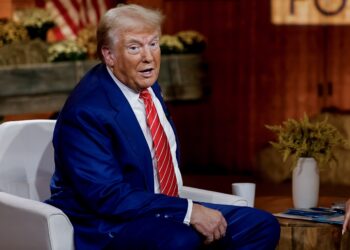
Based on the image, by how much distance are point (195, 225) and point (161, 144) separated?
331 mm

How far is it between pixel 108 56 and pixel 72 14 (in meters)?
5.06

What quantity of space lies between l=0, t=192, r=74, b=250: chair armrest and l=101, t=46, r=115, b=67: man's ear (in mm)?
515

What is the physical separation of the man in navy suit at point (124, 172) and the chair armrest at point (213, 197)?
154 millimetres

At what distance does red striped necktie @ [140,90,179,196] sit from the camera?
9.90ft

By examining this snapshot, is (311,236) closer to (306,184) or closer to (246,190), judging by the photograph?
(246,190)

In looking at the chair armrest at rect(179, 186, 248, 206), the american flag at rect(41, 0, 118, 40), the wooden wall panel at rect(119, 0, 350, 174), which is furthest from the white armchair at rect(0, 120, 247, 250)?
the american flag at rect(41, 0, 118, 40)

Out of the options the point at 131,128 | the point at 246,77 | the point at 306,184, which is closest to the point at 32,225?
the point at 131,128

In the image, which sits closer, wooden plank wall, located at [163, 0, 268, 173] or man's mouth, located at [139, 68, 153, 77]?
man's mouth, located at [139, 68, 153, 77]

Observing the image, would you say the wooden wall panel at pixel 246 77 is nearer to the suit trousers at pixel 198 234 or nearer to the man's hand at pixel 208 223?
the suit trousers at pixel 198 234

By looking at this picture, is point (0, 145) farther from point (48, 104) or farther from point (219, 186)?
point (219, 186)

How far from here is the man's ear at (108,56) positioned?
9.79 ft

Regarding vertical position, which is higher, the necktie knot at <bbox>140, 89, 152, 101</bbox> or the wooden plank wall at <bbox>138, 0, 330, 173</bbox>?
the necktie knot at <bbox>140, 89, 152, 101</bbox>

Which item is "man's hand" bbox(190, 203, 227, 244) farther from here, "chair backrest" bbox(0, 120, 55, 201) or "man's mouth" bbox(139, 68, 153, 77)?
"chair backrest" bbox(0, 120, 55, 201)

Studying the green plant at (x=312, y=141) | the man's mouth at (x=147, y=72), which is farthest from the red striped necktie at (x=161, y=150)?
the green plant at (x=312, y=141)
